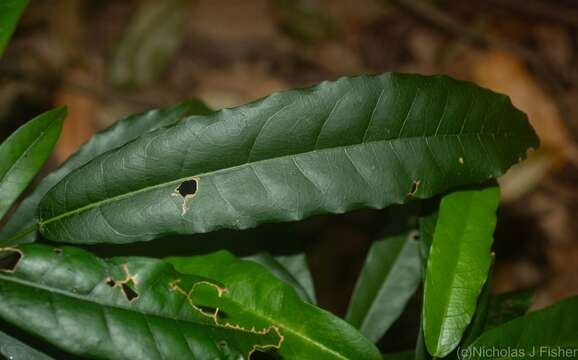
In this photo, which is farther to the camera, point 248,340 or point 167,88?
point 167,88

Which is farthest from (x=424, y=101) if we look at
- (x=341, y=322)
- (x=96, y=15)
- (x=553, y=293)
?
(x=96, y=15)

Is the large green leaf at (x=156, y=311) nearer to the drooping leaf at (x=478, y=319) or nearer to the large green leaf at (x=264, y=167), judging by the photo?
the large green leaf at (x=264, y=167)

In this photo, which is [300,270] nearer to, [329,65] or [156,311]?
[156,311]

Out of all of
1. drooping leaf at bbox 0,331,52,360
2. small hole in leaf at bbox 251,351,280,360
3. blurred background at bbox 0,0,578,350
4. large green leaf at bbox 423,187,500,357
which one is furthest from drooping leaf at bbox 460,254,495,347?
blurred background at bbox 0,0,578,350

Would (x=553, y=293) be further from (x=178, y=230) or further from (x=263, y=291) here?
(x=178, y=230)

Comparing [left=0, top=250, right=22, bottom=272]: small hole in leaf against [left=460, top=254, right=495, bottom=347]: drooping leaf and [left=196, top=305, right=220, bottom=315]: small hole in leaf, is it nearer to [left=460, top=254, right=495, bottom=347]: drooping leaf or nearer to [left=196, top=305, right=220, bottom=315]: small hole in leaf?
[left=196, top=305, right=220, bottom=315]: small hole in leaf

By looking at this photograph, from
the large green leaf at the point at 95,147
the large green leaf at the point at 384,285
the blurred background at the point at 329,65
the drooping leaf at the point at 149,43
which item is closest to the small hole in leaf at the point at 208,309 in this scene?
the large green leaf at the point at 95,147

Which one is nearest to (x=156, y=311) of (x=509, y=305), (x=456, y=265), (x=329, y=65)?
(x=456, y=265)
